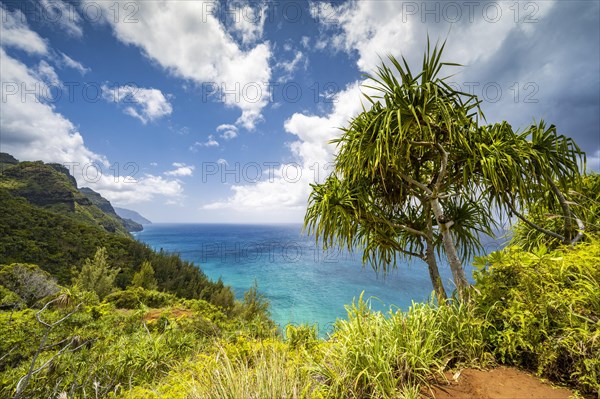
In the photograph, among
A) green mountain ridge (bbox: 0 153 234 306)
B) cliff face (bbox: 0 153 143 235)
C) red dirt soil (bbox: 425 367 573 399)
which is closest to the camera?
red dirt soil (bbox: 425 367 573 399)

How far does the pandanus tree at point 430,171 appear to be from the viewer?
9.37 ft

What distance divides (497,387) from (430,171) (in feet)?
9.17

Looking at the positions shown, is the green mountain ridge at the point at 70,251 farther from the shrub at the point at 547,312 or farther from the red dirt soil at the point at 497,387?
the shrub at the point at 547,312

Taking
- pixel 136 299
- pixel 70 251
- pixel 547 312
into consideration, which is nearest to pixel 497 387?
pixel 547 312

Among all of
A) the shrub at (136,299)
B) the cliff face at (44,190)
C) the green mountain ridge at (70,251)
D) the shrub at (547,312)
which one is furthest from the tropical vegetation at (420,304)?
the cliff face at (44,190)

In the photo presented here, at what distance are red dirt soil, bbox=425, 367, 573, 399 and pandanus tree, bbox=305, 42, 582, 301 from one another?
0.77m

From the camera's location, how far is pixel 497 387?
170 cm

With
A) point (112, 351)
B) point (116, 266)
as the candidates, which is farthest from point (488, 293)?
point (116, 266)

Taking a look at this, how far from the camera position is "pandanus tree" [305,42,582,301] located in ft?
9.37

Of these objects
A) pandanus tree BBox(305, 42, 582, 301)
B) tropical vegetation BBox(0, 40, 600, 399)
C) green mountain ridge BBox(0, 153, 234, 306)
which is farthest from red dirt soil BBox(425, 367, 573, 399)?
green mountain ridge BBox(0, 153, 234, 306)

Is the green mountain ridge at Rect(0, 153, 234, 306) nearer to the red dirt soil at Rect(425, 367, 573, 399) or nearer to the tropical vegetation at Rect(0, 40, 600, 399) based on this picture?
the tropical vegetation at Rect(0, 40, 600, 399)

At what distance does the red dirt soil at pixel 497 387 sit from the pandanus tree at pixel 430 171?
2.53 feet

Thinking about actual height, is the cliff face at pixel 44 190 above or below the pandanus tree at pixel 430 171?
above

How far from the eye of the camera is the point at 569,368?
1700 millimetres
